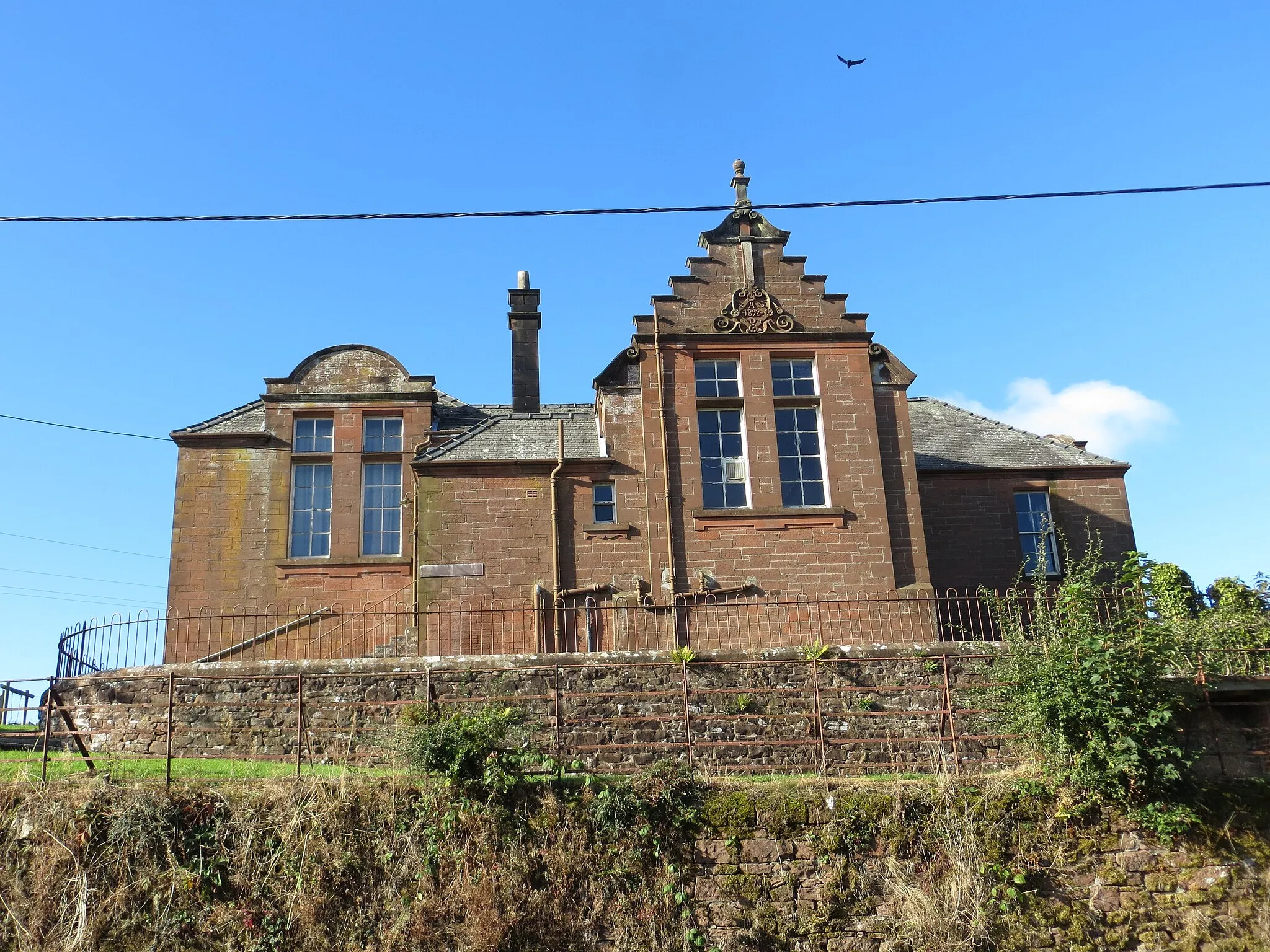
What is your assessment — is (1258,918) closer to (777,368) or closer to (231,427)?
(777,368)

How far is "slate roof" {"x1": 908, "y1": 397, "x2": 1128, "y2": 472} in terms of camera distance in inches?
906

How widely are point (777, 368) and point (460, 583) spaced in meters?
6.70

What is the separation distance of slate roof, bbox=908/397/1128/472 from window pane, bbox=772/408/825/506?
3.30m

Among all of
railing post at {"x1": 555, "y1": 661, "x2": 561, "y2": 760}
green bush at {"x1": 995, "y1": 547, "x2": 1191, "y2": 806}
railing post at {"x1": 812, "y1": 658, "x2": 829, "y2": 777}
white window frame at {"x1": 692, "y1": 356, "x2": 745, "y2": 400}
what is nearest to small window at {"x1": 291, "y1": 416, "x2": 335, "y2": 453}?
white window frame at {"x1": 692, "y1": 356, "x2": 745, "y2": 400}

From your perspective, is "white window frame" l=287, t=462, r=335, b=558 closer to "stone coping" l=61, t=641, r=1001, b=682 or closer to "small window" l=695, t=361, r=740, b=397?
"stone coping" l=61, t=641, r=1001, b=682

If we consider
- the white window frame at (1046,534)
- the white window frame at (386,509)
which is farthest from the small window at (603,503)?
the white window frame at (1046,534)

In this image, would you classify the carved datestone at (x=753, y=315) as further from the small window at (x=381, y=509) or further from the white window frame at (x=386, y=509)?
the small window at (x=381, y=509)

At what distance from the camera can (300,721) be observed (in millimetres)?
13680

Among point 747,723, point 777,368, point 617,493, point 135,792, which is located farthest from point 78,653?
point 777,368

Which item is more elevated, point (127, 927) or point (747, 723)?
point (747, 723)

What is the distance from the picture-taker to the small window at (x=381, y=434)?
2259 centimetres

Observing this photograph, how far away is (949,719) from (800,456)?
6.53 metres

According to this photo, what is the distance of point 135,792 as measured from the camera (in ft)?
41.7

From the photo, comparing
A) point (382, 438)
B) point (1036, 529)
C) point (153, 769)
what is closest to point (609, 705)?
point (153, 769)
